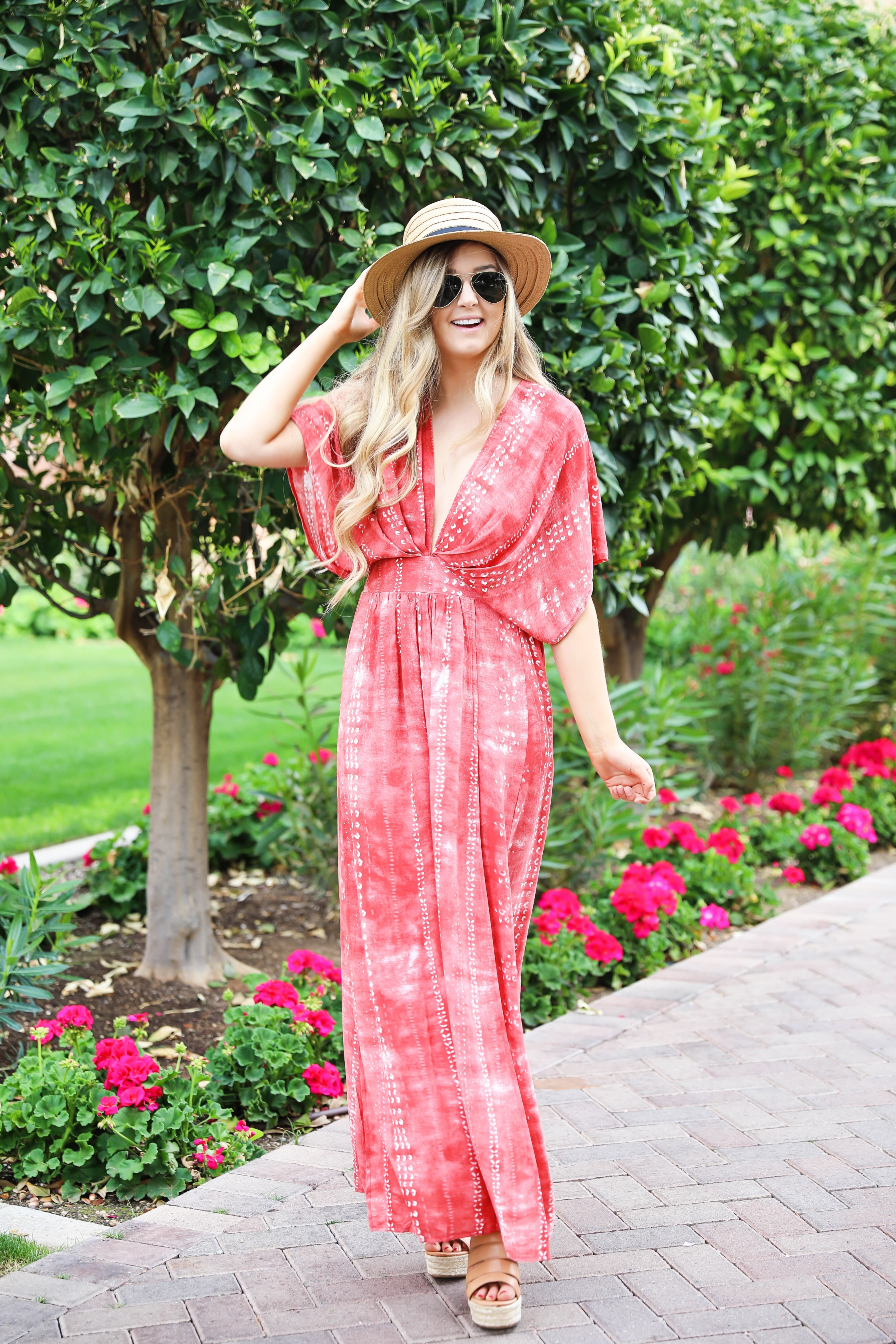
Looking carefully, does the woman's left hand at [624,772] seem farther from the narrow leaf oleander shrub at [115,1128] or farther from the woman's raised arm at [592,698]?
the narrow leaf oleander shrub at [115,1128]

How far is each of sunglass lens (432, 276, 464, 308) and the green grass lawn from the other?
2545 millimetres

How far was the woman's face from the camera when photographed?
2377 millimetres

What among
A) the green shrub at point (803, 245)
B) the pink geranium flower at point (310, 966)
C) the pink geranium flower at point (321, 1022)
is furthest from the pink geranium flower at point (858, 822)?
the pink geranium flower at point (321, 1022)

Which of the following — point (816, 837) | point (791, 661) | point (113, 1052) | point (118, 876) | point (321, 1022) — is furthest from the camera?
point (791, 661)

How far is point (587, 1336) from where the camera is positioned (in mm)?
2240

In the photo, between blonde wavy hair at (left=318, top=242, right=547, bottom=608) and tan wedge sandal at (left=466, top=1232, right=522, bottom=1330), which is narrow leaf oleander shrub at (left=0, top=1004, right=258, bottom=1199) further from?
blonde wavy hair at (left=318, top=242, right=547, bottom=608)

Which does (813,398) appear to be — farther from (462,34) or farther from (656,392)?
(462,34)

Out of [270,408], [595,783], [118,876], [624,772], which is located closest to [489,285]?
[270,408]

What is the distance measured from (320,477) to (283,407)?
0.48 feet

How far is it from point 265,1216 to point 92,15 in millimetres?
2780

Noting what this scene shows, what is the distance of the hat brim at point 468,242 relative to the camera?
92.2 inches

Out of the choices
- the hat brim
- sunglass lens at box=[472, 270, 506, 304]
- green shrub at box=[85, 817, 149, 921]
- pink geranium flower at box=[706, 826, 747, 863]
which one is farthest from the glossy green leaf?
pink geranium flower at box=[706, 826, 747, 863]

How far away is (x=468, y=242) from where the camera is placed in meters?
2.39

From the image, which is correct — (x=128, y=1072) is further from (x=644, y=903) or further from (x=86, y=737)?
(x=86, y=737)
